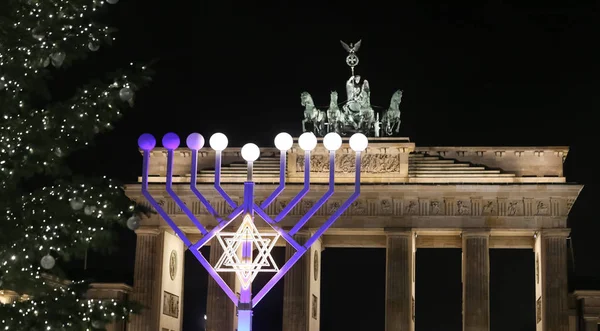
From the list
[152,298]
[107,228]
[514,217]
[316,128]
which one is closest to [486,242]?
[514,217]

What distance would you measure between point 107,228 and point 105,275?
100ft

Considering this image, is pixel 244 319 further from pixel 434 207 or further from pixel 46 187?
pixel 434 207

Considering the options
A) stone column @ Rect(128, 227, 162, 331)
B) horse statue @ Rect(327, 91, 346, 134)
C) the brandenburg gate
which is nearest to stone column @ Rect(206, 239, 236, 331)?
the brandenburg gate

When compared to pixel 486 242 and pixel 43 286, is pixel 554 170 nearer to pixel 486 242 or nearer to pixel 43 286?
pixel 486 242

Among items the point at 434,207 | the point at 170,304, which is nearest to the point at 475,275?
the point at 434,207

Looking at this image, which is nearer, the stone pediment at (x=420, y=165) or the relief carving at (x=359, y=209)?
the stone pediment at (x=420, y=165)

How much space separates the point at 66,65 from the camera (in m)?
12.3

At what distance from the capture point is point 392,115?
4009 cm

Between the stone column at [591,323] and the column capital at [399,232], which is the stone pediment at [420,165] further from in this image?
the stone column at [591,323]

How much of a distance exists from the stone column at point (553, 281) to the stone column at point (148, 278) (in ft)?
46.2

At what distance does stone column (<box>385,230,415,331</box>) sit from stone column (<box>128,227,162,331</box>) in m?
8.56

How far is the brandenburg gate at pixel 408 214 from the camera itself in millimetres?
38844

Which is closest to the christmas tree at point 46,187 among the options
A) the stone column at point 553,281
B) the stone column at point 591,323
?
the stone column at point 553,281

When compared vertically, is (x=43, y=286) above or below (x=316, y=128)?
below
